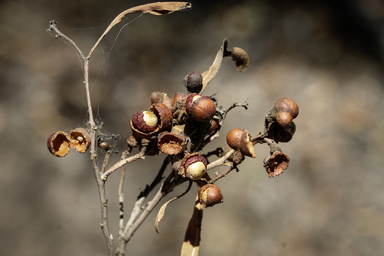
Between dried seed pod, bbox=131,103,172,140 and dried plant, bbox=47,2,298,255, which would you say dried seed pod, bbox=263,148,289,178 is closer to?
dried plant, bbox=47,2,298,255

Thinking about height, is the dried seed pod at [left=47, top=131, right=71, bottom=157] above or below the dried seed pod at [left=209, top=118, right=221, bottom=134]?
below

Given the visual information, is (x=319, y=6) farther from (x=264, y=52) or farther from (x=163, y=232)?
(x=163, y=232)

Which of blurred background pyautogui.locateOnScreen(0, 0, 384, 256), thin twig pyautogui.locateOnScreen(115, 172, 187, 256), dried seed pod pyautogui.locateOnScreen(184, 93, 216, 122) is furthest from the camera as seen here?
blurred background pyautogui.locateOnScreen(0, 0, 384, 256)

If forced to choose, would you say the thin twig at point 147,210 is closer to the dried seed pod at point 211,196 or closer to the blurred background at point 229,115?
the dried seed pod at point 211,196

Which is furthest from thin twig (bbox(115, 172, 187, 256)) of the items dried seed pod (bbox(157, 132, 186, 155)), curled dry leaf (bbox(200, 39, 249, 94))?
curled dry leaf (bbox(200, 39, 249, 94))

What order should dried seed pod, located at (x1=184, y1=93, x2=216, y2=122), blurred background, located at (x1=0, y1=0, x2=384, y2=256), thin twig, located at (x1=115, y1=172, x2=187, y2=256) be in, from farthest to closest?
blurred background, located at (x1=0, y1=0, x2=384, y2=256) < thin twig, located at (x1=115, y1=172, x2=187, y2=256) < dried seed pod, located at (x1=184, y1=93, x2=216, y2=122)

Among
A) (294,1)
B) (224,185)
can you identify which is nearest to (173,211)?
(224,185)

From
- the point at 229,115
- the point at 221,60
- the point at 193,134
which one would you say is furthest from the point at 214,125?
the point at 229,115
